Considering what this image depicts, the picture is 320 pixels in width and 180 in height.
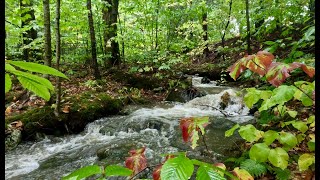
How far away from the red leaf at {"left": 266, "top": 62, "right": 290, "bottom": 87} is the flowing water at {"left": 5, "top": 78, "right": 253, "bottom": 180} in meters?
2.45

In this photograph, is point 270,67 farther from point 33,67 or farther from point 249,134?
point 33,67

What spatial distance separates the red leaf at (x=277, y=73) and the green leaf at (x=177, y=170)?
695 mm

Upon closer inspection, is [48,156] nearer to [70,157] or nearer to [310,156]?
[70,157]

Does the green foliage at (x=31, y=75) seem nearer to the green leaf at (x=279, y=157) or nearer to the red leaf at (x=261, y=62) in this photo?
the red leaf at (x=261, y=62)

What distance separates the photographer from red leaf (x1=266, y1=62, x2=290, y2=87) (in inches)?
50.6

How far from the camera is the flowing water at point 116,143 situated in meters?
4.56

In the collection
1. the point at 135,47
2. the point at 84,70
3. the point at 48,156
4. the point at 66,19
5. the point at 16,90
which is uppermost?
the point at 66,19

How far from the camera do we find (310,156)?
1.53 meters

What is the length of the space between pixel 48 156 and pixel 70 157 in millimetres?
493

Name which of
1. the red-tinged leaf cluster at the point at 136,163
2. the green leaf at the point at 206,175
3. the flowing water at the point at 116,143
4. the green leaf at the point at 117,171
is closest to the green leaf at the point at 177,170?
the green leaf at the point at 206,175

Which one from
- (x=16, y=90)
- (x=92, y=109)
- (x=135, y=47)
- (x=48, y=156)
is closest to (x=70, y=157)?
(x=48, y=156)

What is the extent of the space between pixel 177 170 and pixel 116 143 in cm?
479

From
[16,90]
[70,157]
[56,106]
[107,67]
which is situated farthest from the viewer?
[107,67]

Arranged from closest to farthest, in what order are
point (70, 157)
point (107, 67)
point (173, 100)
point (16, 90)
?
point (70, 157), point (16, 90), point (173, 100), point (107, 67)
